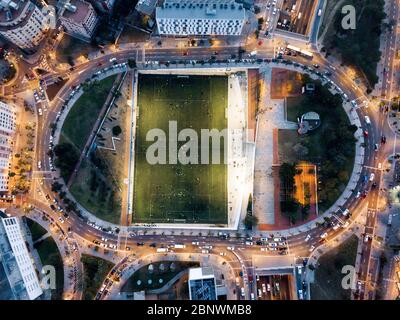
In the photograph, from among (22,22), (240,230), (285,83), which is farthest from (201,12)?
(240,230)

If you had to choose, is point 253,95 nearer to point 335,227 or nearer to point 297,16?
point 297,16

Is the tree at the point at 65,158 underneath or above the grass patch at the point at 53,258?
above

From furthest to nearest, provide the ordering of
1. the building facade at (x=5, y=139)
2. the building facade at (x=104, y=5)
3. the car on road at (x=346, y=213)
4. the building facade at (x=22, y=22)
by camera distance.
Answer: the building facade at (x=104, y=5) → the building facade at (x=5, y=139) → the car on road at (x=346, y=213) → the building facade at (x=22, y=22)

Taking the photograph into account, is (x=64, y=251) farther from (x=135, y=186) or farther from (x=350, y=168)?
(x=350, y=168)

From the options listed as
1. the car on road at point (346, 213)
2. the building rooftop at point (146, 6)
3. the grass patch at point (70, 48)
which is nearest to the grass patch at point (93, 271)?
the grass patch at point (70, 48)

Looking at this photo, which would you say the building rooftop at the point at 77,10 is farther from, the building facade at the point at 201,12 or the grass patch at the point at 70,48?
the building facade at the point at 201,12

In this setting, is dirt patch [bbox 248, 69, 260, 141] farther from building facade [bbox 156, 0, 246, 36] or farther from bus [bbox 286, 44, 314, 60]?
building facade [bbox 156, 0, 246, 36]
